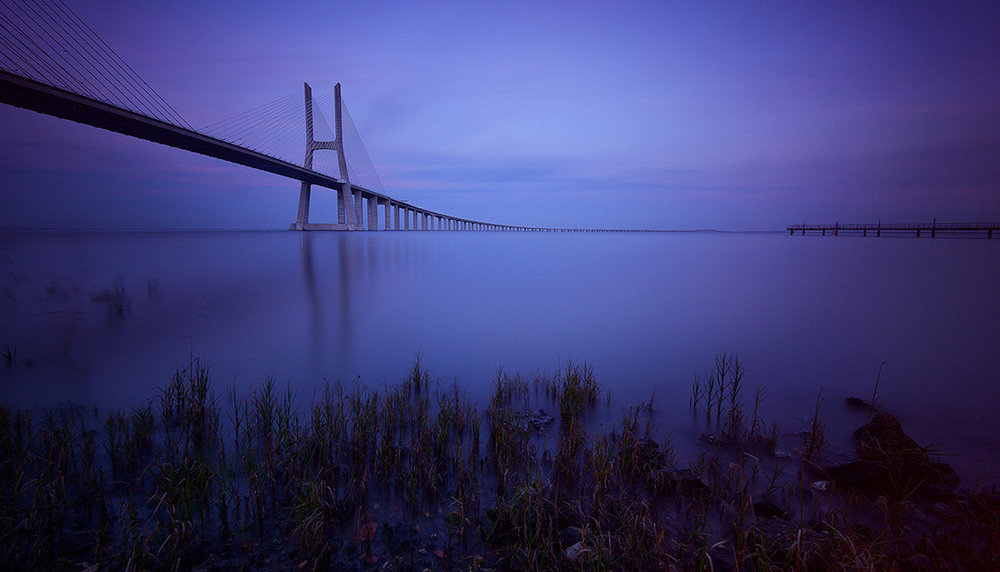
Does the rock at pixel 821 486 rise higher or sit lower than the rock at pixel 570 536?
lower

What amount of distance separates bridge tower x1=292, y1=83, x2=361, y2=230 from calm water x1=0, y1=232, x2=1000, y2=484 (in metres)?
42.1

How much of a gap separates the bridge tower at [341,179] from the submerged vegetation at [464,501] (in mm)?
58226

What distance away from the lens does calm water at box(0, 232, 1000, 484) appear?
18.4 ft

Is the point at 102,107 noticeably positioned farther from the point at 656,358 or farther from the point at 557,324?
the point at 656,358

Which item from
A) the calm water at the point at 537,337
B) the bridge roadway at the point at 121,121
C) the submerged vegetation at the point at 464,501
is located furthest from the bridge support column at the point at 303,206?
the submerged vegetation at the point at 464,501

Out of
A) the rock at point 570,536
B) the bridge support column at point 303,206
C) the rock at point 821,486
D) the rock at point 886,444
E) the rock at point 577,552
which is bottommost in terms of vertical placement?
the rock at point 821,486

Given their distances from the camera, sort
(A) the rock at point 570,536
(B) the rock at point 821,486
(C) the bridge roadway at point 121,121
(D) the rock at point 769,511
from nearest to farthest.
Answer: (A) the rock at point 570,536, (D) the rock at point 769,511, (B) the rock at point 821,486, (C) the bridge roadway at point 121,121

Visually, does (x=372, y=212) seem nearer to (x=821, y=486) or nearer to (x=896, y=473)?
(x=821, y=486)

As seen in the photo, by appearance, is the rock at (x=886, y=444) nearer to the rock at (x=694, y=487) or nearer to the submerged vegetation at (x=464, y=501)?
the submerged vegetation at (x=464, y=501)

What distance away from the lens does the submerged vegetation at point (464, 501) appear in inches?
96.6

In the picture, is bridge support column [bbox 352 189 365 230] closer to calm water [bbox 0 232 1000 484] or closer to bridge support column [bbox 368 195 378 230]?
bridge support column [bbox 368 195 378 230]

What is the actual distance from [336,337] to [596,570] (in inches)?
304

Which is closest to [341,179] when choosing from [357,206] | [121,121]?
[357,206]

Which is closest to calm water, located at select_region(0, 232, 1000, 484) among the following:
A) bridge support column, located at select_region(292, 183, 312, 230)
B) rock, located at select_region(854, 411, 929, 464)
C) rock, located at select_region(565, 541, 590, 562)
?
rock, located at select_region(854, 411, 929, 464)
